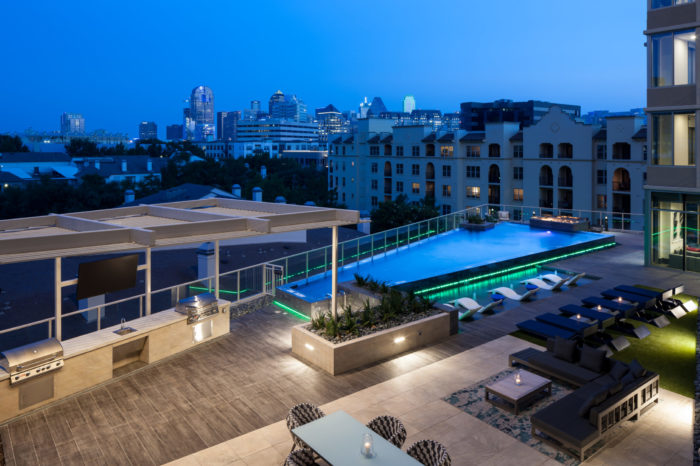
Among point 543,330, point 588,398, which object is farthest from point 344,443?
point 543,330

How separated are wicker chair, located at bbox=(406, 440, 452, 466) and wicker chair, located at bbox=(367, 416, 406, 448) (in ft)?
0.96

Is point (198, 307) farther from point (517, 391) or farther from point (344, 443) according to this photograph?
point (517, 391)

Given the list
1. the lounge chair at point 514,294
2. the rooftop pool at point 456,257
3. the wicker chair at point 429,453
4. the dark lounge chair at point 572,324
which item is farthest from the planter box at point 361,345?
the lounge chair at point 514,294

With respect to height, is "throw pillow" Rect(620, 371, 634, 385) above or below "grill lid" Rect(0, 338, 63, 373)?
below

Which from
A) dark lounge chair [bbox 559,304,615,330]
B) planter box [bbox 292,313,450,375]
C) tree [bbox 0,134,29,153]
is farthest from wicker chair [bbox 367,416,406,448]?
tree [bbox 0,134,29,153]

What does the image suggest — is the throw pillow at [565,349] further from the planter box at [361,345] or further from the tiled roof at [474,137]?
the tiled roof at [474,137]

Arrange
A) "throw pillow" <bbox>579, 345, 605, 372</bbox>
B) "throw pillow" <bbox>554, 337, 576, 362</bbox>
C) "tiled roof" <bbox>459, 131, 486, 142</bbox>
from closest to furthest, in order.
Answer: "throw pillow" <bbox>579, 345, 605, 372</bbox> < "throw pillow" <bbox>554, 337, 576, 362</bbox> < "tiled roof" <bbox>459, 131, 486, 142</bbox>

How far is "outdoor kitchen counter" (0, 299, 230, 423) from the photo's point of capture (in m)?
8.28

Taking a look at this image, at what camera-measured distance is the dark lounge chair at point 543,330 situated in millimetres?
11495

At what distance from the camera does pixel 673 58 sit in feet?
61.5

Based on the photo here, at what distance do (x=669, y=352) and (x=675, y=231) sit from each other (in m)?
9.89

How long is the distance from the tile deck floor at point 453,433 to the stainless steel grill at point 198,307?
4.06m

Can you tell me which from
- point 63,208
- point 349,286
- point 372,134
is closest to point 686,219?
point 349,286

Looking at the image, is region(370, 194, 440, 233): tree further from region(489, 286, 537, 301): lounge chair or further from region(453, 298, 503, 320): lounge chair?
region(453, 298, 503, 320): lounge chair
